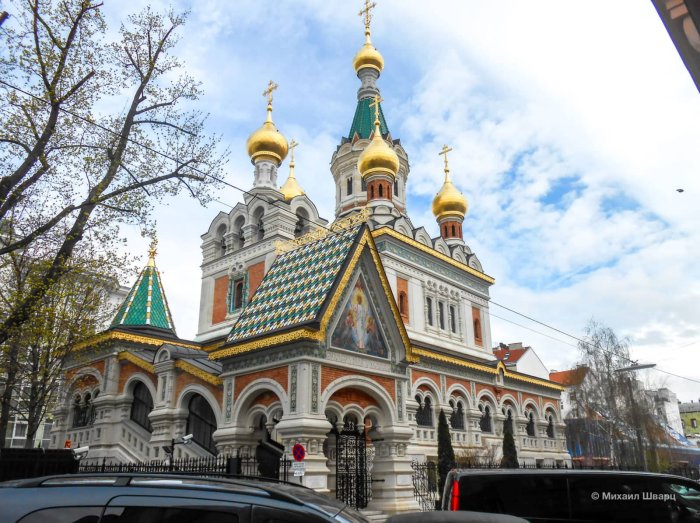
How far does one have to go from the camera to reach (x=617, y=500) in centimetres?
797

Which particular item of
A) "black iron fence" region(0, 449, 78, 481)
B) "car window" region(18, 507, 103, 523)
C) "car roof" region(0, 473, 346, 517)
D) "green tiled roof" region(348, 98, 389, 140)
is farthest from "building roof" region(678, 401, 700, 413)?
"car window" region(18, 507, 103, 523)

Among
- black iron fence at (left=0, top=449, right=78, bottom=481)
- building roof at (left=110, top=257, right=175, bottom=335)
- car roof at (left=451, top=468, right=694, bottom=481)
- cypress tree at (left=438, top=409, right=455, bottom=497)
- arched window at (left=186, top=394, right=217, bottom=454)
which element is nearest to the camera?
car roof at (left=451, top=468, right=694, bottom=481)

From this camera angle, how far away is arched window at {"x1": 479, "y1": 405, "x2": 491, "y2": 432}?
28109 millimetres

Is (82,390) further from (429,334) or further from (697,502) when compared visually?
(697,502)

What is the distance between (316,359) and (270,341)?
1.16 meters

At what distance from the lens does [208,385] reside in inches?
578

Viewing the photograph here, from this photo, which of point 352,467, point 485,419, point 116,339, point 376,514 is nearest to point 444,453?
point 352,467

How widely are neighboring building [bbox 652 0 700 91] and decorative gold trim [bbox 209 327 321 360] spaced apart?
958 cm

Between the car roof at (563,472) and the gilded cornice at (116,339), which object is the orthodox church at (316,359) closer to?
the gilded cornice at (116,339)

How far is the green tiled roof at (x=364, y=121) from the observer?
3694 cm

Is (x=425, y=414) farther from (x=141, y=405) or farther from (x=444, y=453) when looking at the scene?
(x=141, y=405)

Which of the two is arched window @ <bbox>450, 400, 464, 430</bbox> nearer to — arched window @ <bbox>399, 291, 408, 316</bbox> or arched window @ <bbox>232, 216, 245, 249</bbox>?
arched window @ <bbox>399, 291, 408, 316</bbox>

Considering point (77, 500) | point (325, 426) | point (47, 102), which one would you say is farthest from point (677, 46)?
point (47, 102)

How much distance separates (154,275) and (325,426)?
1232 cm
